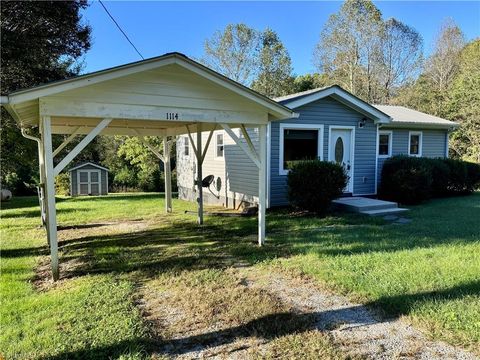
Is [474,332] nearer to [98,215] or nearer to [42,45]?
[98,215]

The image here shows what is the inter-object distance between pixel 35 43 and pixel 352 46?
74.1ft

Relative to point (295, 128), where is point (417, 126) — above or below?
above

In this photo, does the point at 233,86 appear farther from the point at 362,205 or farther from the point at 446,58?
the point at 446,58

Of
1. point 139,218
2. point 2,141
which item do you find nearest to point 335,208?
point 139,218

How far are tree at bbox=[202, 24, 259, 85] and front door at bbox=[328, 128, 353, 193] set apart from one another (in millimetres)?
18078

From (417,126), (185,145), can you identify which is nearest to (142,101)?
(185,145)

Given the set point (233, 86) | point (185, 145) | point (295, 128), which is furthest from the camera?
point (185, 145)

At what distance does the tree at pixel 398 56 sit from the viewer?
2645cm

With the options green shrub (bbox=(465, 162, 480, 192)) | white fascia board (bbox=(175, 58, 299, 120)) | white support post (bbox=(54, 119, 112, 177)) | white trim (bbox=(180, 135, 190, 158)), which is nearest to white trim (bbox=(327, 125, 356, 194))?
white fascia board (bbox=(175, 58, 299, 120))

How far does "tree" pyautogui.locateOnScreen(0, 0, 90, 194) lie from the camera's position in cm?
831

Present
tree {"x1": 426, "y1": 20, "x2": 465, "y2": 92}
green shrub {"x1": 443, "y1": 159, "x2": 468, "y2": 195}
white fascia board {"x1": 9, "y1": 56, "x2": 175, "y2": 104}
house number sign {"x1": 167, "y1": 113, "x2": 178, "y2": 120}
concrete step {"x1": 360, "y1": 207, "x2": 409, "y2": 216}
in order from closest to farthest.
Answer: white fascia board {"x1": 9, "y1": 56, "x2": 175, "y2": 104} → house number sign {"x1": 167, "y1": 113, "x2": 178, "y2": 120} → concrete step {"x1": 360, "y1": 207, "x2": 409, "y2": 216} → green shrub {"x1": 443, "y1": 159, "x2": 468, "y2": 195} → tree {"x1": 426, "y1": 20, "x2": 465, "y2": 92}

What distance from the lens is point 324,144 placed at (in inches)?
409

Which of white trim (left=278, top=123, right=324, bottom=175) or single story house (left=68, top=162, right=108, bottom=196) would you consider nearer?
white trim (left=278, top=123, right=324, bottom=175)

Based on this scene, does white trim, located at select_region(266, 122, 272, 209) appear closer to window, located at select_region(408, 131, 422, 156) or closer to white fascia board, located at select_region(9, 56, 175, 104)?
white fascia board, located at select_region(9, 56, 175, 104)
